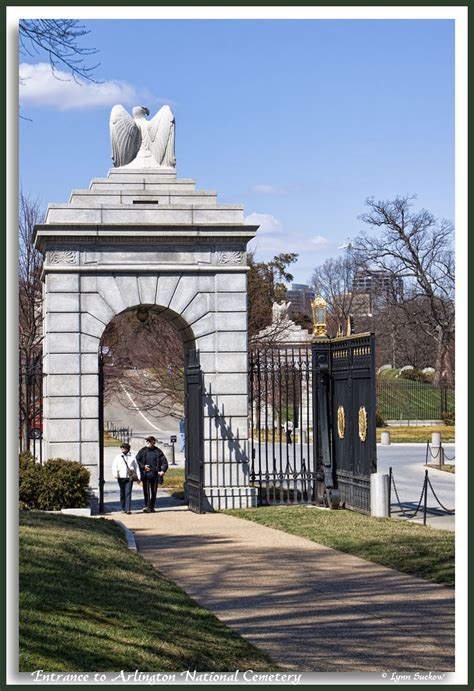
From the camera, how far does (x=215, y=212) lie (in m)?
22.2

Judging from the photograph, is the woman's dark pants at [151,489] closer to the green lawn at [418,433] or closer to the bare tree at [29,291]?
the bare tree at [29,291]

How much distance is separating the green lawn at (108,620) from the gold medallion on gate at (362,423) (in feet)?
24.5

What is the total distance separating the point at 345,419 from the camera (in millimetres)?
21891

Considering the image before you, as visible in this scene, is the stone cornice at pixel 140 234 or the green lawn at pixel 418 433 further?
the green lawn at pixel 418 433

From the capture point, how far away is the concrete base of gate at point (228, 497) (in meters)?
22.0

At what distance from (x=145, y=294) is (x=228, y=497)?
13.7 feet

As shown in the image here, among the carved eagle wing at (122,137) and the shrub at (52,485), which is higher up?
the carved eagle wing at (122,137)

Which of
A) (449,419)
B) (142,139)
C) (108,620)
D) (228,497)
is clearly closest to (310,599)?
(108,620)

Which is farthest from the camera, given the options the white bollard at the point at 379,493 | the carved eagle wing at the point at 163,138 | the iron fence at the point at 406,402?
the iron fence at the point at 406,402

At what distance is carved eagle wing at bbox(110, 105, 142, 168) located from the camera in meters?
23.0

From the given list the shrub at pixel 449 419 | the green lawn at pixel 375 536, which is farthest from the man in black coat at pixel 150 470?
the shrub at pixel 449 419

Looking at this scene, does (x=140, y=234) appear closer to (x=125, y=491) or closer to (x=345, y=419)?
(x=125, y=491)

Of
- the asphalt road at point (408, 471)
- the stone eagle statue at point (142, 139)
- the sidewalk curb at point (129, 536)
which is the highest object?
the stone eagle statue at point (142, 139)
